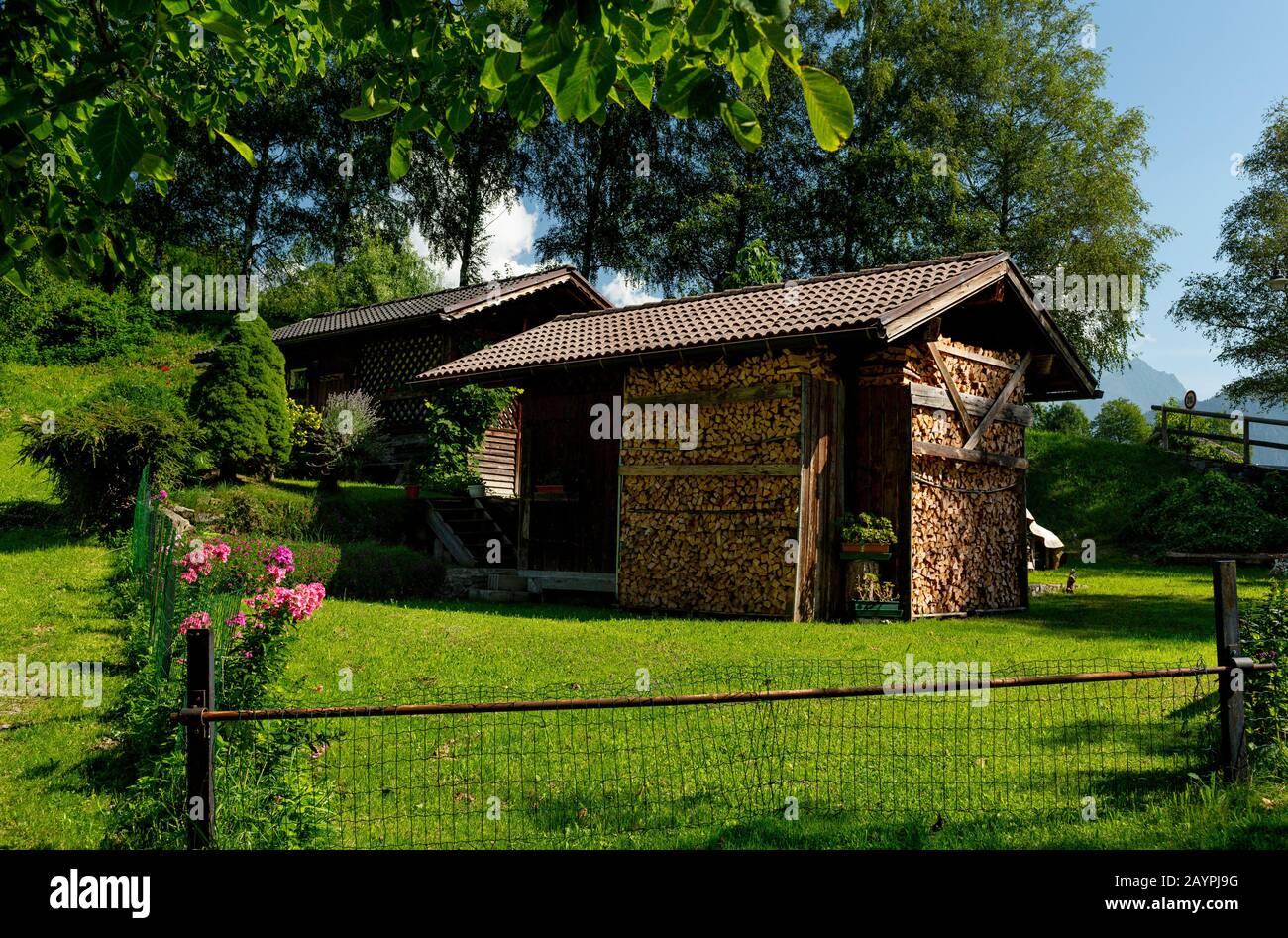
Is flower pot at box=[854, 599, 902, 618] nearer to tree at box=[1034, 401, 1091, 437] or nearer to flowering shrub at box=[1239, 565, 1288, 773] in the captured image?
flowering shrub at box=[1239, 565, 1288, 773]

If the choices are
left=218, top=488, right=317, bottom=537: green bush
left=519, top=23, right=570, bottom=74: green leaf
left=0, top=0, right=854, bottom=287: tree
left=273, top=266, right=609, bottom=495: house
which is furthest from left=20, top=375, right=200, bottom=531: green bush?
left=519, top=23, right=570, bottom=74: green leaf

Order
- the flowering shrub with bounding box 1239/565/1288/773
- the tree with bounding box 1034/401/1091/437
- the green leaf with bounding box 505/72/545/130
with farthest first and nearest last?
1. the tree with bounding box 1034/401/1091/437
2. the flowering shrub with bounding box 1239/565/1288/773
3. the green leaf with bounding box 505/72/545/130

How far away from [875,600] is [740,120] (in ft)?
32.8

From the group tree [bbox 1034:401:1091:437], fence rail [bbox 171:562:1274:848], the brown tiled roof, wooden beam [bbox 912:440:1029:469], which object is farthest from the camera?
tree [bbox 1034:401:1091:437]

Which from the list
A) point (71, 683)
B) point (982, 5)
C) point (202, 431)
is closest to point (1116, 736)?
point (71, 683)

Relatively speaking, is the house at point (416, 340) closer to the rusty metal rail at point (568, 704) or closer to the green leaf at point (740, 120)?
the rusty metal rail at point (568, 704)

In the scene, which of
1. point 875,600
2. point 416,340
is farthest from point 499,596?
point 416,340

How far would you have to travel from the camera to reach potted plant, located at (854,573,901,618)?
1189 cm

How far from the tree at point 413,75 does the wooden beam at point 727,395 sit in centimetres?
750

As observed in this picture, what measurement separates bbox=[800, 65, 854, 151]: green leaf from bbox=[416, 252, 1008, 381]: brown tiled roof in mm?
8792

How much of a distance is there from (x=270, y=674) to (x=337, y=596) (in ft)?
26.2

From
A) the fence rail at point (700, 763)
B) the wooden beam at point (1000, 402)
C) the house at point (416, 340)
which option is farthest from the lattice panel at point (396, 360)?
the fence rail at point (700, 763)

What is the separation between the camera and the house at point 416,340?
23.3 m

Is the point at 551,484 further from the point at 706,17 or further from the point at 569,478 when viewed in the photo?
the point at 706,17
